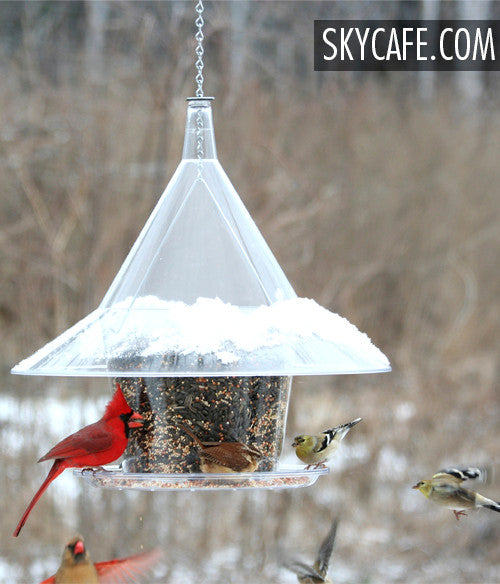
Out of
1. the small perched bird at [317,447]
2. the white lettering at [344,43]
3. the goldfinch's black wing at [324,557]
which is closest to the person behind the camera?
the goldfinch's black wing at [324,557]

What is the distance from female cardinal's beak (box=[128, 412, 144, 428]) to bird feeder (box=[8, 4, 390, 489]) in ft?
0.21

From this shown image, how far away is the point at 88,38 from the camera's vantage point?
26.4ft

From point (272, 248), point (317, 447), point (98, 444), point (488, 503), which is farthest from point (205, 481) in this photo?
point (272, 248)

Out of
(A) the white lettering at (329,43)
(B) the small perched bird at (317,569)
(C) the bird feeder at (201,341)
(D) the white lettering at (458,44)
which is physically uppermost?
(D) the white lettering at (458,44)

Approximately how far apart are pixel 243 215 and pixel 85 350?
722mm

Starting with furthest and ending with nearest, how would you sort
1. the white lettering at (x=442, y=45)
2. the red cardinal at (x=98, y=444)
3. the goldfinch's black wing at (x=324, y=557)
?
1. the white lettering at (x=442, y=45)
2. the goldfinch's black wing at (x=324, y=557)
3. the red cardinal at (x=98, y=444)

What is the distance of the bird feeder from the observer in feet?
9.91

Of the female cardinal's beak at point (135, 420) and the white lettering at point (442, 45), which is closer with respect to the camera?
the female cardinal's beak at point (135, 420)

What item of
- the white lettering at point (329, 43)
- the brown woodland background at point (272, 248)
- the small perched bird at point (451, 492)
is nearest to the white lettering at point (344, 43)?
the white lettering at point (329, 43)

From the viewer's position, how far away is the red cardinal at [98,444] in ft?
10.3

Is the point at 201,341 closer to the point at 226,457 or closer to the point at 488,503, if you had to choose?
the point at 226,457

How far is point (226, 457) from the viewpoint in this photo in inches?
124

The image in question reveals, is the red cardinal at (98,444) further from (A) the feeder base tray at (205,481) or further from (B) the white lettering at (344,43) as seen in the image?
(B) the white lettering at (344,43)

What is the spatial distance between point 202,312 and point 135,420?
1.47 feet
